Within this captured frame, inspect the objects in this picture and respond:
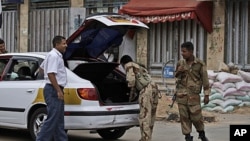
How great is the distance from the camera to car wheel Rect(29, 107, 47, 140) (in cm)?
901

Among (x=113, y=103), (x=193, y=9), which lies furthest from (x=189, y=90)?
(x=193, y=9)

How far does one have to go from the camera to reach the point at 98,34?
9.83m

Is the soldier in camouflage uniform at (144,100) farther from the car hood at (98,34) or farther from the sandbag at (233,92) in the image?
the sandbag at (233,92)

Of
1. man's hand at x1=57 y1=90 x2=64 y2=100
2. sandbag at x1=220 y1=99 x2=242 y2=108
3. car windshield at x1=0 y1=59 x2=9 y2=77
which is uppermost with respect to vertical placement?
car windshield at x1=0 y1=59 x2=9 y2=77

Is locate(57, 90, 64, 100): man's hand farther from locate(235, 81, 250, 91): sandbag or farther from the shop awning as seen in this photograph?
the shop awning

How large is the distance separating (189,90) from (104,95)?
57.3 inches

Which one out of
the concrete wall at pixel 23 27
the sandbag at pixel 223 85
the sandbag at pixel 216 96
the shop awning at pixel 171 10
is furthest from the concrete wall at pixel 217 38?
the concrete wall at pixel 23 27

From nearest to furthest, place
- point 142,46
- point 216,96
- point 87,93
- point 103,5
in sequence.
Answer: point 87,93, point 216,96, point 142,46, point 103,5

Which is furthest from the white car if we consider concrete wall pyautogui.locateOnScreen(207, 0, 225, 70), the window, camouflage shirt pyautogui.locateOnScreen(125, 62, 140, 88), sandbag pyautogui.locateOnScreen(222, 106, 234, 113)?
the window

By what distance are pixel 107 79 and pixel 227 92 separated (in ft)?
18.2

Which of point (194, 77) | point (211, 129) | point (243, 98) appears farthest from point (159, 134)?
point (243, 98)

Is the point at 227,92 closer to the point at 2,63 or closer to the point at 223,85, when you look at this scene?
the point at 223,85

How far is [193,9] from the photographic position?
56.1ft

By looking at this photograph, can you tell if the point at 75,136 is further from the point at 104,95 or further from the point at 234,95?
the point at 234,95
